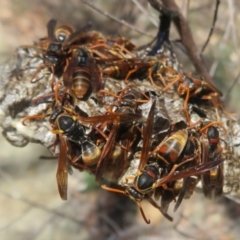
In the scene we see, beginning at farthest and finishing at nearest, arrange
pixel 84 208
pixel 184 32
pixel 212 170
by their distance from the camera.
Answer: pixel 84 208
pixel 184 32
pixel 212 170

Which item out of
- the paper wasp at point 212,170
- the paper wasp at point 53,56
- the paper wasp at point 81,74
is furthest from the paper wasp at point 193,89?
the paper wasp at point 53,56

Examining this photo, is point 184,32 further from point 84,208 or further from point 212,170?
point 84,208

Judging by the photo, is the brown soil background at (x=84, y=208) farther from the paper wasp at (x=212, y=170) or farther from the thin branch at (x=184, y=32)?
the paper wasp at (x=212, y=170)

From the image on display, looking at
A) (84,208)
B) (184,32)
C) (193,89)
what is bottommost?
(84,208)

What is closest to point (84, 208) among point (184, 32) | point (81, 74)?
point (184, 32)

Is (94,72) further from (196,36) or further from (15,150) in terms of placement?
(196,36)

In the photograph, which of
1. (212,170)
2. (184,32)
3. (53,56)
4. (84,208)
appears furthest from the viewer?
(84,208)

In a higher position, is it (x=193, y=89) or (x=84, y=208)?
(x=193, y=89)

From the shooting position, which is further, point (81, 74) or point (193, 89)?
point (193, 89)

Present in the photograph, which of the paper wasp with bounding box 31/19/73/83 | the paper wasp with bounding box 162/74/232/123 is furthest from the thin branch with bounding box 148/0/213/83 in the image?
the paper wasp with bounding box 31/19/73/83

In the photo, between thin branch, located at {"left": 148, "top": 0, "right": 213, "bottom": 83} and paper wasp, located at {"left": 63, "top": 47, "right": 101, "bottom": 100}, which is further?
thin branch, located at {"left": 148, "top": 0, "right": 213, "bottom": 83}

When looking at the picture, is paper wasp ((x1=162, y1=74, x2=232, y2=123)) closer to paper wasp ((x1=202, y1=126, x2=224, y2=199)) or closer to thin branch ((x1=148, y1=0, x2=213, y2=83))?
paper wasp ((x1=202, y1=126, x2=224, y2=199))
